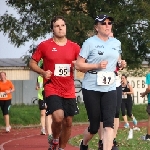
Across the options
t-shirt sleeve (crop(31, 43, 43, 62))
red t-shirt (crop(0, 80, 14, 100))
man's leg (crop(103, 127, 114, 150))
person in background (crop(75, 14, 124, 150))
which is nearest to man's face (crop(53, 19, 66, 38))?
t-shirt sleeve (crop(31, 43, 43, 62))

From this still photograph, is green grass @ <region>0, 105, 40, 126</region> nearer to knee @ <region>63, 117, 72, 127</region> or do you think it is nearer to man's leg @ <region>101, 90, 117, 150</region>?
knee @ <region>63, 117, 72, 127</region>

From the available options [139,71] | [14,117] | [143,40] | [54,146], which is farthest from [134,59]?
[54,146]

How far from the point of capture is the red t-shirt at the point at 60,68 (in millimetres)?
12008

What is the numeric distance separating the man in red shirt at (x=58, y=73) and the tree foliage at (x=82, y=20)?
104ft

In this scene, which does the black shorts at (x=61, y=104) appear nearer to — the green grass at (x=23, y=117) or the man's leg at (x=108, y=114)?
the man's leg at (x=108, y=114)

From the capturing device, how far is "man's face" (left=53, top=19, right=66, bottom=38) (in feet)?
39.9

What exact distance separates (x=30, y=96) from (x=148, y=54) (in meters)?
Answer: 8.39

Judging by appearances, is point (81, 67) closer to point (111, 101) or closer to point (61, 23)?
point (111, 101)

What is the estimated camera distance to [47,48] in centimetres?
1216

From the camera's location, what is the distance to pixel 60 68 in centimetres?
1195

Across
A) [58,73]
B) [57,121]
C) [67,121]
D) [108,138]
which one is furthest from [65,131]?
[108,138]

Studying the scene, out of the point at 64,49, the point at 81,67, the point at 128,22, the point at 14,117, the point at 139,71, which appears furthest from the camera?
the point at 139,71

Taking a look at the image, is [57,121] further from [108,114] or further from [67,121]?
[108,114]

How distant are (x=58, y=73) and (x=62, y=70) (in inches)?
3.4
